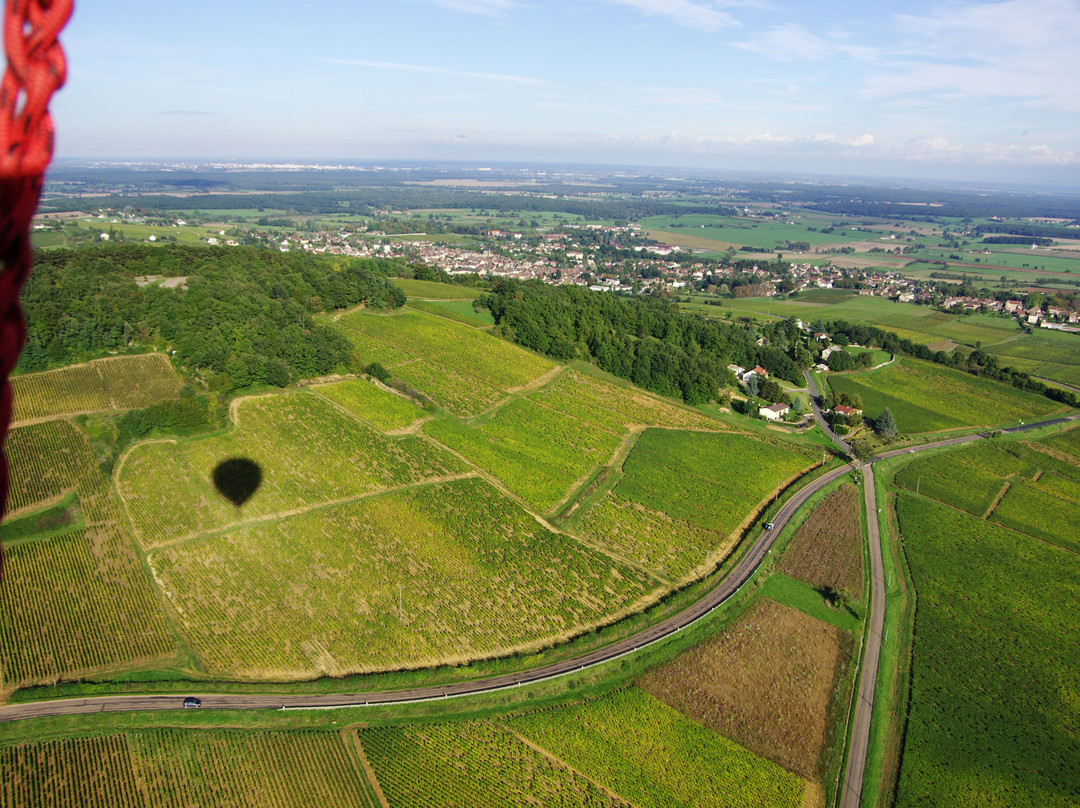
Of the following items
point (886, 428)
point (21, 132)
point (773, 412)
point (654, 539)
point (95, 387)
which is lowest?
point (654, 539)

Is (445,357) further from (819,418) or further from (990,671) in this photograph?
(990,671)

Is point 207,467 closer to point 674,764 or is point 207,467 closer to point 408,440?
point 408,440

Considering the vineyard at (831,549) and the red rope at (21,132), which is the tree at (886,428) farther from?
the red rope at (21,132)

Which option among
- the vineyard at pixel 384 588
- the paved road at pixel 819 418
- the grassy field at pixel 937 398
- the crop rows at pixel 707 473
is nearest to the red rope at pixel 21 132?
the vineyard at pixel 384 588

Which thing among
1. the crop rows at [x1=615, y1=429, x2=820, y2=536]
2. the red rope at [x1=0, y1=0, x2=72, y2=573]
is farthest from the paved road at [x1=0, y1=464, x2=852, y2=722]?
the red rope at [x1=0, y1=0, x2=72, y2=573]

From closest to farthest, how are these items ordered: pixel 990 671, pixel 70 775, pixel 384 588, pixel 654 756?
pixel 70 775
pixel 654 756
pixel 990 671
pixel 384 588

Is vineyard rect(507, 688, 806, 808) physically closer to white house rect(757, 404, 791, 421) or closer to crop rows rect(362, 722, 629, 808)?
crop rows rect(362, 722, 629, 808)

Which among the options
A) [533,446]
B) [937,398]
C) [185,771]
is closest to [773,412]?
[937,398]

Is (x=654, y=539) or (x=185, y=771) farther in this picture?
(x=654, y=539)
